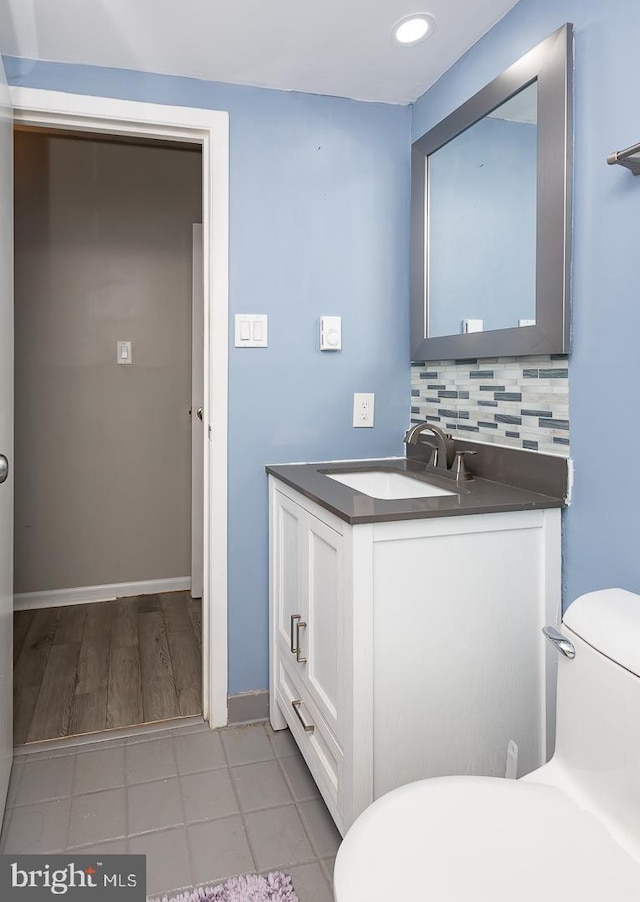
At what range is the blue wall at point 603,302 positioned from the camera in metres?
1.27

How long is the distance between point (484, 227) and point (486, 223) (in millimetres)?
13

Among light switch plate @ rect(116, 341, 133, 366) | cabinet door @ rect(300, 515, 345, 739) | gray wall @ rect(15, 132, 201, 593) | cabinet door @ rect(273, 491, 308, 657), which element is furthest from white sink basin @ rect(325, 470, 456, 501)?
light switch plate @ rect(116, 341, 133, 366)

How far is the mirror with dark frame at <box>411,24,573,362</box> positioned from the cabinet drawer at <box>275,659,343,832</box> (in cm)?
105

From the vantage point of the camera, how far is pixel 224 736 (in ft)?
6.47

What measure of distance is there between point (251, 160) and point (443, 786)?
1786 mm

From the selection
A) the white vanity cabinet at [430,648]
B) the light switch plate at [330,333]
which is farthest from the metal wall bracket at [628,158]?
the light switch plate at [330,333]

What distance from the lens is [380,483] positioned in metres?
2.01

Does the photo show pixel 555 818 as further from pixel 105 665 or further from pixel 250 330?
pixel 105 665

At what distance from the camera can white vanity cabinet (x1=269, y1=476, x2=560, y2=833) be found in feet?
4.37

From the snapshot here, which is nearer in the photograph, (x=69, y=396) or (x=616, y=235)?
(x=616, y=235)

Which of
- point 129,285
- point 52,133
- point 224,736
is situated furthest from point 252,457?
point 52,133

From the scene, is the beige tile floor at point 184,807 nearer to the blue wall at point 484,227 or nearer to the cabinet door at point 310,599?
the cabinet door at point 310,599

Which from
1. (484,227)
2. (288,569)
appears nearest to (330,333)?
(484,227)

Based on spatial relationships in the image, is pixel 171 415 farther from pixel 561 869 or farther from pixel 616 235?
pixel 561 869
